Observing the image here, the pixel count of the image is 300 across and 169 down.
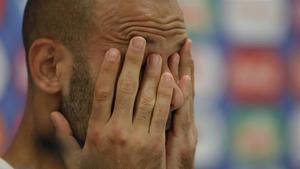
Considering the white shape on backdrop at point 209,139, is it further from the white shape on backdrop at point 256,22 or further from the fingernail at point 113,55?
the fingernail at point 113,55

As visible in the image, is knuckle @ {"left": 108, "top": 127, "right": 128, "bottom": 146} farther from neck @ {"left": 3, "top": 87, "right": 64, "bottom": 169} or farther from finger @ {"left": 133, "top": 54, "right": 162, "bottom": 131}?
neck @ {"left": 3, "top": 87, "right": 64, "bottom": 169}

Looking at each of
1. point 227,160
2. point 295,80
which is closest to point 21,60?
point 227,160

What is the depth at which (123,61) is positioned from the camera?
1570 millimetres

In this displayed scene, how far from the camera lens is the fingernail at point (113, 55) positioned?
1543mm

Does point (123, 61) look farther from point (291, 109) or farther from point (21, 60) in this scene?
point (291, 109)

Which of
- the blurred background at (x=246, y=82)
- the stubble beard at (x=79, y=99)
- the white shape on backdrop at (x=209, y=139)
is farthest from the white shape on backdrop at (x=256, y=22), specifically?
the stubble beard at (x=79, y=99)

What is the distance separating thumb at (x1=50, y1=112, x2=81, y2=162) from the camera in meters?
1.62

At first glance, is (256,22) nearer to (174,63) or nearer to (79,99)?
(174,63)

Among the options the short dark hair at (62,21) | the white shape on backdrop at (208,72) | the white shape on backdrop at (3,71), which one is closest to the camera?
the short dark hair at (62,21)

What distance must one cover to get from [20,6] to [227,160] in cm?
89

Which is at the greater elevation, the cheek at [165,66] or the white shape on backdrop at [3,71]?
the cheek at [165,66]

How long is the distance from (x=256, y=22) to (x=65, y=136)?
3.67 feet

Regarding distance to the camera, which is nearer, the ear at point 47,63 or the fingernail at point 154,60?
the fingernail at point 154,60

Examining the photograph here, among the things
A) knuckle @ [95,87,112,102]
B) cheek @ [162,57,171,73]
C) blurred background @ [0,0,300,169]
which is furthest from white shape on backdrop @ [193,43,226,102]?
knuckle @ [95,87,112,102]
